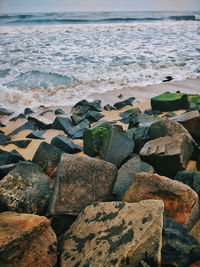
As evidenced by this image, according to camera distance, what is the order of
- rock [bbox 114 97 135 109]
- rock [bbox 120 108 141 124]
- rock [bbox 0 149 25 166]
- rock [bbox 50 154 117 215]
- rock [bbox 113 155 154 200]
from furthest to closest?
1. rock [bbox 114 97 135 109]
2. rock [bbox 120 108 141 124]
3. rock [bbox 0 149 25 166]
4. rock [bbox 113 155 154 200]
5. rock [bbox 50 154 117 215]

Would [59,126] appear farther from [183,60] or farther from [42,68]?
[183,60]

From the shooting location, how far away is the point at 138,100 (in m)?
5.79

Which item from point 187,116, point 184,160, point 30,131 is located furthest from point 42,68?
point 184,160

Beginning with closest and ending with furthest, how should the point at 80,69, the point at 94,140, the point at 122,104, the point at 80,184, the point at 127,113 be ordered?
the point at 80,184, the point at 94,140, the point at 127,113, the point at 122,104, the point at 80,69

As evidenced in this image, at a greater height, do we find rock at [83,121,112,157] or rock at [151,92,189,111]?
rock at [83,121,112,157]

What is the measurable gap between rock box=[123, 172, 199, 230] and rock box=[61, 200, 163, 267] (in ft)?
0.82

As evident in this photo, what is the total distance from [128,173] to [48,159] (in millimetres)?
811

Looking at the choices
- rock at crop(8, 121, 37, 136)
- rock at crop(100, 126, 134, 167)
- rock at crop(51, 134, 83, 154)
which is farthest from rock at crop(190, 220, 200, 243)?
rock at crop(8, 121, 37, 136)

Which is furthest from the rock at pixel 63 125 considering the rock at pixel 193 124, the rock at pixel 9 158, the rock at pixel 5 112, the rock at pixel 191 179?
the rock at pixel 191 179

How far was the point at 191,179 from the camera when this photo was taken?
2.08 meters

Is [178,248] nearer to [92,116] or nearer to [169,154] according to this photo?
[169,154]

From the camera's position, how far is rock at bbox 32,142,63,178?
8.44 ft

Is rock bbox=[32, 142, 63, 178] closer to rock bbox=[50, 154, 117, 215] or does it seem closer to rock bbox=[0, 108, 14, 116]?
rock bbox=[50, 154, 117, 215]

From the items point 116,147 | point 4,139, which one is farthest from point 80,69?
point 116,147
